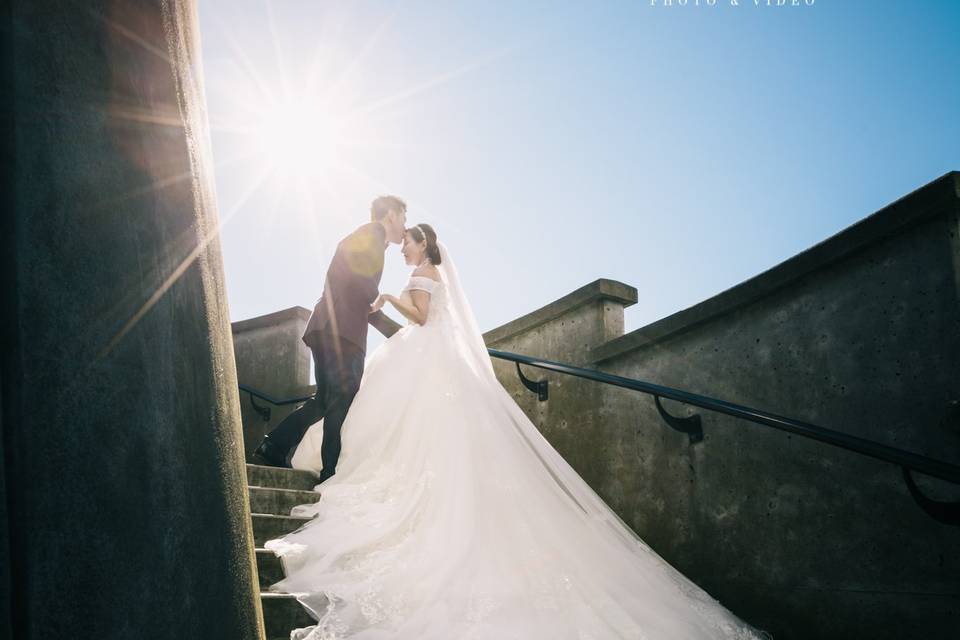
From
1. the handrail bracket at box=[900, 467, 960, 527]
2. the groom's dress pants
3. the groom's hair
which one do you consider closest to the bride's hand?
the groom's dress pants

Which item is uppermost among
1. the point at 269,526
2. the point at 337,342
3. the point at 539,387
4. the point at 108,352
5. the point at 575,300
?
the point at 575,300

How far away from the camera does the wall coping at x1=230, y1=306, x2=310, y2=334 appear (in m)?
6.95

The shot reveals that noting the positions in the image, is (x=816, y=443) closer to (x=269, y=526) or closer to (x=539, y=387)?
(x=539, y=387)

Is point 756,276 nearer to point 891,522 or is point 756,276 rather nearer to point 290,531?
point 891,522

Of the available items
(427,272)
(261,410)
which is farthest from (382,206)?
(261,410)

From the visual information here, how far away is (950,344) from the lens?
101 inches

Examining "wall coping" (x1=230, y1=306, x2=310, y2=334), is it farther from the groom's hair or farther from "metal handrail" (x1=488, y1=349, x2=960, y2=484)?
"metal handrail" (x1=488, y1=349, x2=960, y2=484)

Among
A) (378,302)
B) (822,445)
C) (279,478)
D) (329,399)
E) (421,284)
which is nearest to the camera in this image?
(822,445)

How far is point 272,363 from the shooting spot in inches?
280

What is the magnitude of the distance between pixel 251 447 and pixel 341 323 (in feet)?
9.70

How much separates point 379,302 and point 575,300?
63.4 inches

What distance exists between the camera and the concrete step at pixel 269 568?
3088 millimetres

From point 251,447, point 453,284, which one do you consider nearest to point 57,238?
point 453,284

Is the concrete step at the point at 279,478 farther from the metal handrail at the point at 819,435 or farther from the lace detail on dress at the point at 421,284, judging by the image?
the metal handrail at the point at 819,435
